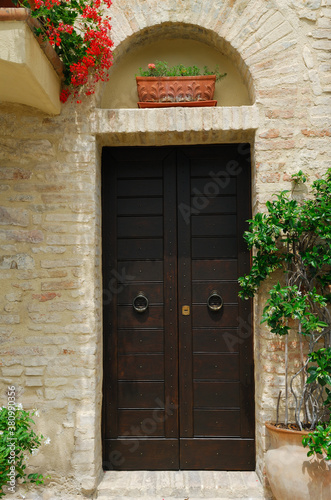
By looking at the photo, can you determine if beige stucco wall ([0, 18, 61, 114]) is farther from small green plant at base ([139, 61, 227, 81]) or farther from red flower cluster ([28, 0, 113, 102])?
small green plant at base ([139, 61, 227, 81])

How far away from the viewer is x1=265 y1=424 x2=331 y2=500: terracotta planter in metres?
2.84

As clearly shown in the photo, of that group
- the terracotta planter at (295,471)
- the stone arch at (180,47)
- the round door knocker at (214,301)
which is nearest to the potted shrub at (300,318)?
the terracotta planter at (295,471)

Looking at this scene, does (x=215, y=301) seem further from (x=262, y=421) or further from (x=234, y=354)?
(x=262, y=421)

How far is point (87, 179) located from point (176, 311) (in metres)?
1.24

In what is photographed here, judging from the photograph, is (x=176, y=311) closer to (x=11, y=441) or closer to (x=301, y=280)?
(x=301, y=280)

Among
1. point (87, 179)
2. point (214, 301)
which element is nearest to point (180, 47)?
point (87, 179)

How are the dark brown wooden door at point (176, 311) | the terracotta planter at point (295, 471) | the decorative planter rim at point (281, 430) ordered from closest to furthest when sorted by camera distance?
the terracotta planter at point (295, 471), the decorative planter rim at point (281, 430), the dark brown wooden door at point (176, 311)

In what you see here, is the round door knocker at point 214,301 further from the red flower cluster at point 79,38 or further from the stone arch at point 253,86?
the red flower cluster at point 79,38

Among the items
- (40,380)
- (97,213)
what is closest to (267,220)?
(97,213)

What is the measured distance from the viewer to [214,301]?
3648mm

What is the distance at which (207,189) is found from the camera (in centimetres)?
371

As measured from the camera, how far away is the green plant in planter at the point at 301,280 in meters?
3.03

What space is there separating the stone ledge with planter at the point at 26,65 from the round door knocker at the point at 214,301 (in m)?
1.82

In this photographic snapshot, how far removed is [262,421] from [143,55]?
A: 2.98 meters
